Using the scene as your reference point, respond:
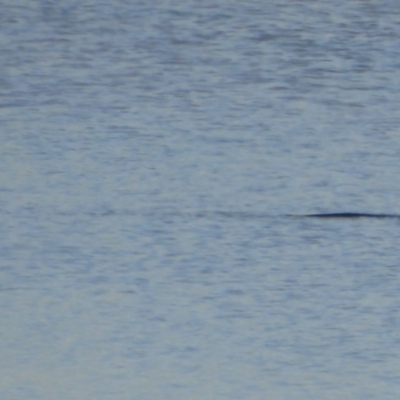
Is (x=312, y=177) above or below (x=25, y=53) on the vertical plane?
below

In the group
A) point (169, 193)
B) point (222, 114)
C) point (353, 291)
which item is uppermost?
point (222, 114)

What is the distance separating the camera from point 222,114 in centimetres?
224

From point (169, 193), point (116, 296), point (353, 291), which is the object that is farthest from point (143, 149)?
point (353, 291)

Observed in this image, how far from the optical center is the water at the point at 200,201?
2.22 metres

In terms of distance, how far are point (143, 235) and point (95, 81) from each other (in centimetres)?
34

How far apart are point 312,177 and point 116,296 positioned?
18.7 inches

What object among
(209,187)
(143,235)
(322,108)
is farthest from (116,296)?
(322,108)

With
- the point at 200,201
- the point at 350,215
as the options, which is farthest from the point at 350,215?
the point at 200,201

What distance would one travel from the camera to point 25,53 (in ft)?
7.45

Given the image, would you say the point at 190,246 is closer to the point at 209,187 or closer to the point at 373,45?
the point at 209,187

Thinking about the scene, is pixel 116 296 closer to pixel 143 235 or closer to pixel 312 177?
pixel 143 235

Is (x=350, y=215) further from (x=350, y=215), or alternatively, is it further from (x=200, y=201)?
(x=200, y=201)

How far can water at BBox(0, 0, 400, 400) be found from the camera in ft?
7.28

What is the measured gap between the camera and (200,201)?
2238 mm
